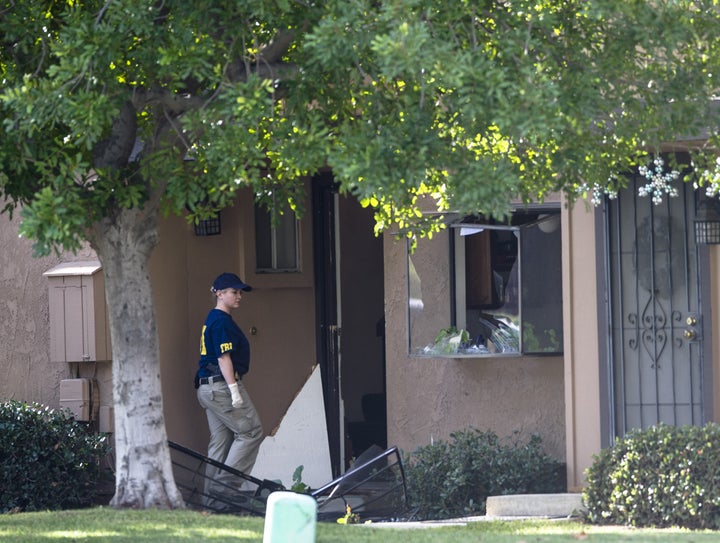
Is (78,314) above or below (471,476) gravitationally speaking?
above

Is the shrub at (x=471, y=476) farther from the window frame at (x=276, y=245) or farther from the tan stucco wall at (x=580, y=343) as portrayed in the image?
the window frame at (x=276, y=245)

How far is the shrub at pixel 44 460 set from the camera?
381 inches

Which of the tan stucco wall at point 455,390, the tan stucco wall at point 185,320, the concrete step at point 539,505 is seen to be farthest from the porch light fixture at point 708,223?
the tan stucco wall at point 185,320

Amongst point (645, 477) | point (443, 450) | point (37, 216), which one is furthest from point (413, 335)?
point (37, 216)

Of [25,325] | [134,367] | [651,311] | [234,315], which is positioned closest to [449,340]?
[651,311]

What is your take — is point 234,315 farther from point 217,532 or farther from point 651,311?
point 217,532

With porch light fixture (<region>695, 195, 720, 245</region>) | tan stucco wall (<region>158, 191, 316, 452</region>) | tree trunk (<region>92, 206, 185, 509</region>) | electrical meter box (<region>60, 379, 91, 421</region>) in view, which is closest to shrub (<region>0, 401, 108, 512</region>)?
electrical meter box (<region>60, 379, 91, 421</region>)

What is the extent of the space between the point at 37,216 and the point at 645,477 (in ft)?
13.7

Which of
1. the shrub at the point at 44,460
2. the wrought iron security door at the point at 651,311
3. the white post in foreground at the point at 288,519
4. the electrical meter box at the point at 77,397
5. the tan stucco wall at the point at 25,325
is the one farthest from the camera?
the tan stucco wall at the point at 25,325

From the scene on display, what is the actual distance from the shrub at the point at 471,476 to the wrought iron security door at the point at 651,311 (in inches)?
28.3

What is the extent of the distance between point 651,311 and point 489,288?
1.55 meters

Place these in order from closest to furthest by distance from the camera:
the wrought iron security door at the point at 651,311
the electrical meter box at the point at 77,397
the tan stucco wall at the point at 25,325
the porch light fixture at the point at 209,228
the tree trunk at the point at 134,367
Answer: the tree trunk at the point at 134,367 < the wrought iron security door at the point at 651,311 < the electrical meter box at the point at 77,397 < the tan stucco wall at the point at 25,325 < the porch light fixture at the point at 209,228

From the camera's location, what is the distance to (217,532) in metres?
7.03

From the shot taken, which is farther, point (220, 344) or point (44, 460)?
point (220, 344)
